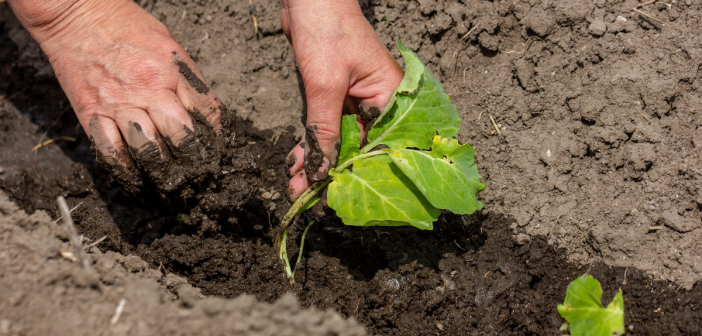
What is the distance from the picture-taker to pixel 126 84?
8.35 feet

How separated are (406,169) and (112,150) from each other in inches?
65.6

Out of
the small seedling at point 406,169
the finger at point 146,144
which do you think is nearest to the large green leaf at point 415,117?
the small seedling at point 406,169

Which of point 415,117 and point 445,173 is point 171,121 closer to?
point 415,117

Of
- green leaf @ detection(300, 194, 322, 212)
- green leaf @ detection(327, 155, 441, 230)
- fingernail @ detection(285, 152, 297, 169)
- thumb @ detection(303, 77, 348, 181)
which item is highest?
thumb @ detection(303, 77, 348, 181)

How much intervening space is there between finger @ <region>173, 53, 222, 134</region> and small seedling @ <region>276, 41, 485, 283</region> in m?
0.73

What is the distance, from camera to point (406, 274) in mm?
2615

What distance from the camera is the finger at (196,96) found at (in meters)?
2.56

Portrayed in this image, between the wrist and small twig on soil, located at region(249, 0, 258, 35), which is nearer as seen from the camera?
the wrist

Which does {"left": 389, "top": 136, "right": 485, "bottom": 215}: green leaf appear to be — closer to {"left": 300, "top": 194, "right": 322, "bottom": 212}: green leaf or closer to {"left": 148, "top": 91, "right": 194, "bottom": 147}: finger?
{"left": 300, "top": 194, "right": 322, "bottom": 212}: green leaf

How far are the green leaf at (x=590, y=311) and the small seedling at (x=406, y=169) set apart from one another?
2.11 ft

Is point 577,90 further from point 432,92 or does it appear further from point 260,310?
point 260,310

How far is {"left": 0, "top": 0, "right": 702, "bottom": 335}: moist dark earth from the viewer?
8.18ft

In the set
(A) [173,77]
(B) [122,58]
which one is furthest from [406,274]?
(B) [122,58]

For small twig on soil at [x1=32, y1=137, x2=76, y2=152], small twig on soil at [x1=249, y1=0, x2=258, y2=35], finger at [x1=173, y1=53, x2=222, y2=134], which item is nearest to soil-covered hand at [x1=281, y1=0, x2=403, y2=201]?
finger at [x1=173, y1=53, x2=222, y2=134]
